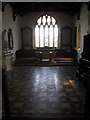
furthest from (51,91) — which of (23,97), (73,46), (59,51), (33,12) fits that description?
(33,12)

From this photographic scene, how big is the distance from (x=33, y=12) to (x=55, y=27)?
7.46 feet

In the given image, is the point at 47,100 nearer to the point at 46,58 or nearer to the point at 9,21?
the point at 9,21

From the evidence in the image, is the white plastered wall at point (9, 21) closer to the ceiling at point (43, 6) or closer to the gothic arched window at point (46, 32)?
the ceiling at point (43, 6)

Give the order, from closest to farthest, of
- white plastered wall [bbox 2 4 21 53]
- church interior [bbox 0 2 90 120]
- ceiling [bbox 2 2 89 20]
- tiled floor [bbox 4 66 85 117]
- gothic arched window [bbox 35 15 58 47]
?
1. tiled floor [bbox 4 66 85 117]
2. church interior [bbox 0 2 90 120]
3. white plastered wall [bbox 2 4 21 53]
4. ceiling [bbox 2 2 89 20]
5. gothic arched window [bbox 35 15 58 47]

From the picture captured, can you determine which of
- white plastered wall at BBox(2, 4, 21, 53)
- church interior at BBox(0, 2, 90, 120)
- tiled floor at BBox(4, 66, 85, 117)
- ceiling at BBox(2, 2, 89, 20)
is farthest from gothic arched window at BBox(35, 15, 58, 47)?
tiled floor at BBox(4, 66, 85, 117)

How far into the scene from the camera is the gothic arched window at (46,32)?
41.1 feet

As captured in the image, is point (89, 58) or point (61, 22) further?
point (61, 22)

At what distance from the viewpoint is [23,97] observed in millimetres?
3885

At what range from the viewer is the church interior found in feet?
10.9

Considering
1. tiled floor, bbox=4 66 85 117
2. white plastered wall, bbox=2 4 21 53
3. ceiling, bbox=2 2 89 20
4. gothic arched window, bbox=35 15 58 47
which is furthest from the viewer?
gothic arched window, bbox=35 15 58 47

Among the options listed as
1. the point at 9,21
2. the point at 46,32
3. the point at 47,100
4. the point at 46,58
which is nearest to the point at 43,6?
the point at 46,32

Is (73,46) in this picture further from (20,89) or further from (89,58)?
(20,89)

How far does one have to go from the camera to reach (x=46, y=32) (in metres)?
12.8

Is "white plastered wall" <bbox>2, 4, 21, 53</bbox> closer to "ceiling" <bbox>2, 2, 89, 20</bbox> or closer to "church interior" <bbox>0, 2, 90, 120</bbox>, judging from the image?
"church interior" <bbox>0, 2, 90, 120</bbox>
